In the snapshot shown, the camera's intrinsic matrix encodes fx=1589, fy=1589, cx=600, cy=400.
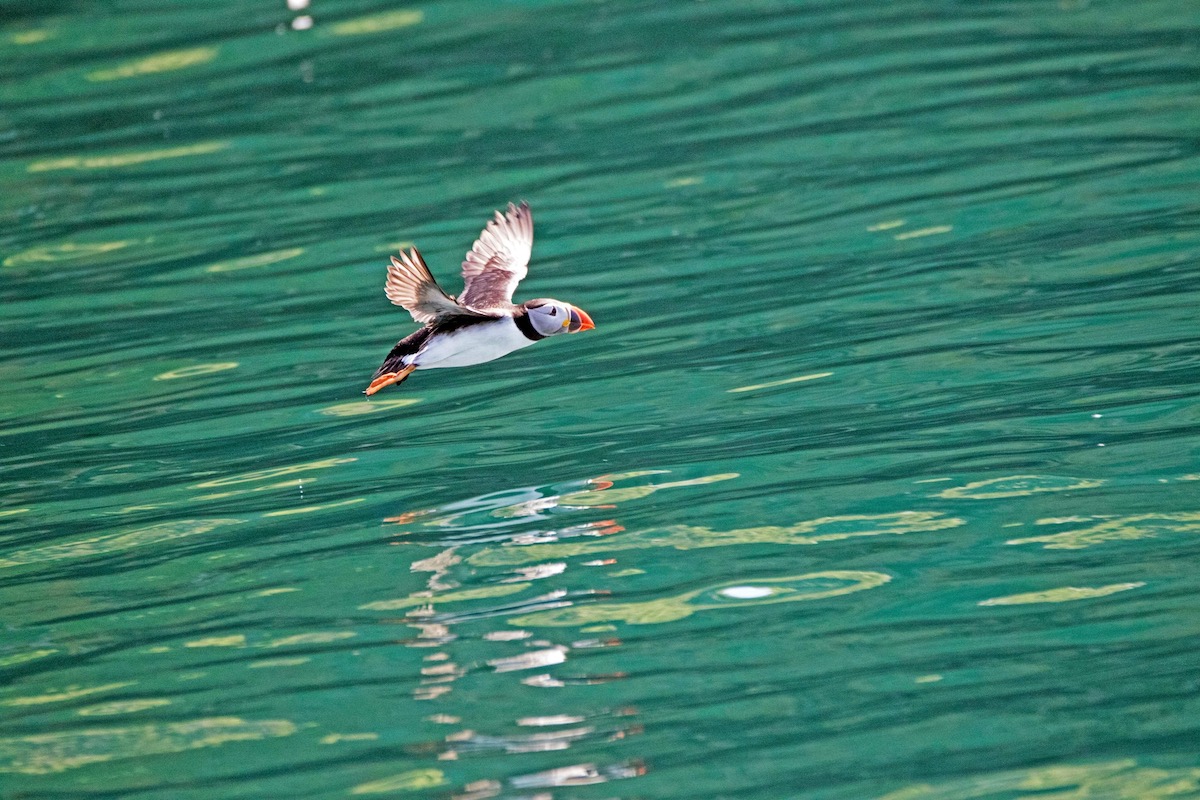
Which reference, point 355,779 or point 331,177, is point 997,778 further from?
point 331,177

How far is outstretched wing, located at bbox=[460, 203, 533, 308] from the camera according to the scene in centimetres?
730

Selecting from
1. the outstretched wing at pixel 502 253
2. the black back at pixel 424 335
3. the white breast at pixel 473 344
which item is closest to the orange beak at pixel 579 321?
the white breast at pixel 473 344

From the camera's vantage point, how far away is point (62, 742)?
540 centimetres

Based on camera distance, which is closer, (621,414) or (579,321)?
(579,321)

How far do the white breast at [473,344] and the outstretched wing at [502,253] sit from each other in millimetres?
478

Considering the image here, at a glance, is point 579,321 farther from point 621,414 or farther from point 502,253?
point 621,414

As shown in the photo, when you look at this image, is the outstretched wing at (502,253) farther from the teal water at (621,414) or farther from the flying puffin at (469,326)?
the teal water at (621,414)

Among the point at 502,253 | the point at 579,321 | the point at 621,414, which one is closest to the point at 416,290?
the point at 579,321

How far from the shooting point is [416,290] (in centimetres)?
621

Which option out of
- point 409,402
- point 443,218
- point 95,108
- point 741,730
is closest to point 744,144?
point 443,218

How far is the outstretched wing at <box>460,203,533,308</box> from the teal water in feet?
2.86

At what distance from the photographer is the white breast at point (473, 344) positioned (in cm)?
672

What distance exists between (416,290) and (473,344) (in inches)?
24.7

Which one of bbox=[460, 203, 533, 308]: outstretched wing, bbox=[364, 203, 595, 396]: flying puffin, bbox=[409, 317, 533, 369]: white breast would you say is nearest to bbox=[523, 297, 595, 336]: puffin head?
bbox=[364, 203, 595, 396]: flying puffin
